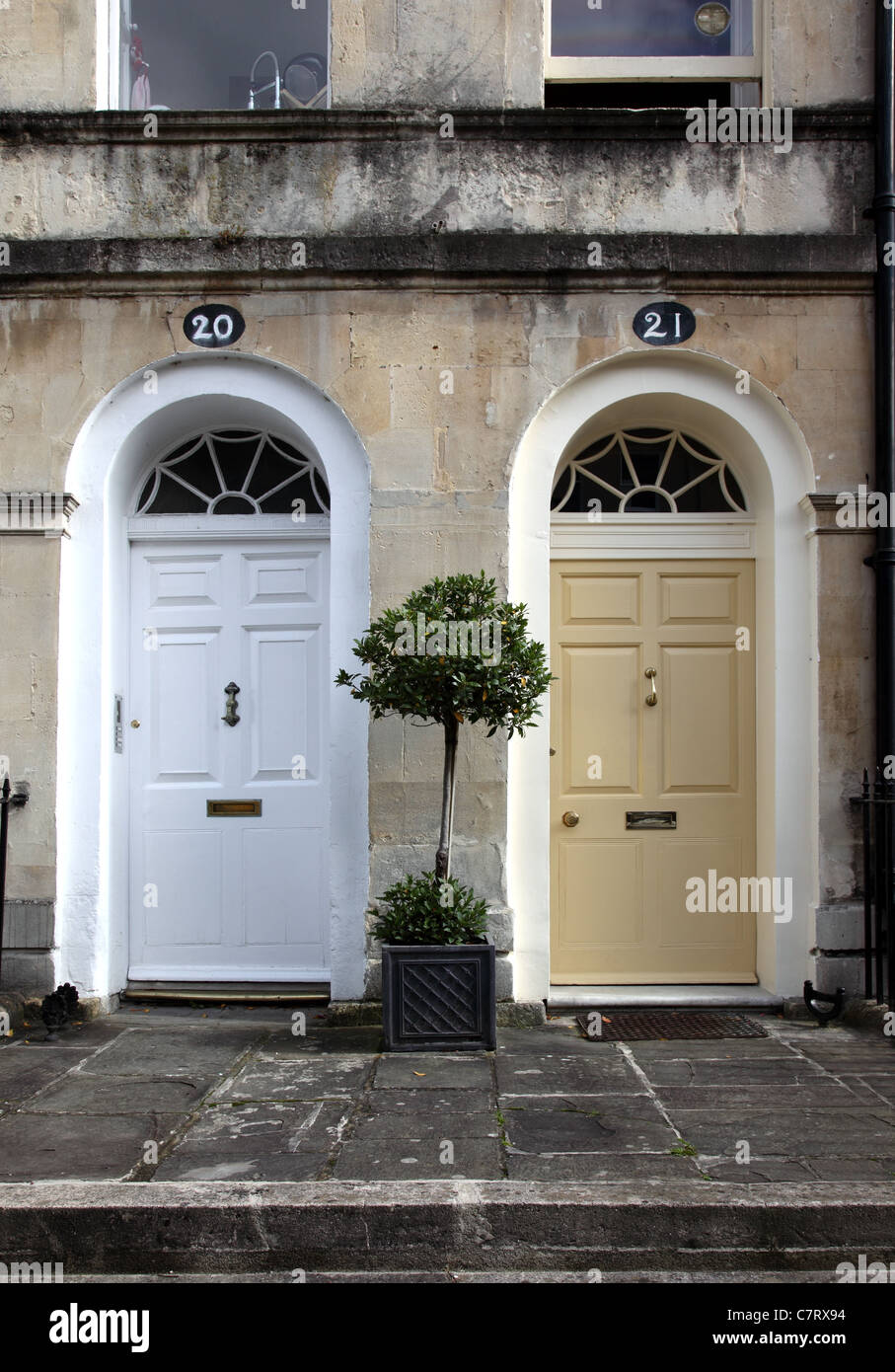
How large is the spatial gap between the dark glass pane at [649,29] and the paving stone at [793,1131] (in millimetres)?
5867

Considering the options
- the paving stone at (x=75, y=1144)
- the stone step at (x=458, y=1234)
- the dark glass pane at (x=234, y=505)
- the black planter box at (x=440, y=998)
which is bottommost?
the stone step at (x=458, y=1234)

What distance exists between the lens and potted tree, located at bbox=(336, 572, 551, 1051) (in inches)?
206

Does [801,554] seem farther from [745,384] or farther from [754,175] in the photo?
[754,175]

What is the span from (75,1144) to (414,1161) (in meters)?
1.33

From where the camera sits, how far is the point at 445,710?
532 cm

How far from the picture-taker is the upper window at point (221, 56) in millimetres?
6672

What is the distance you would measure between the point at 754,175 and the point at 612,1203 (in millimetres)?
5445

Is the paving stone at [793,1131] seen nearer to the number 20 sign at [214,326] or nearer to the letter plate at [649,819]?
the letter plate at [649,819]

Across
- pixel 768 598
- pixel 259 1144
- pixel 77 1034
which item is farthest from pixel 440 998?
pixel 768 598

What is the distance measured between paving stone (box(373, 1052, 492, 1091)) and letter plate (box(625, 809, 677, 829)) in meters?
1.74

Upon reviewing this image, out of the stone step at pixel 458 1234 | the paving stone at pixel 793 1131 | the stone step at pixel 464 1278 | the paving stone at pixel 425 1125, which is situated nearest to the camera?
the stone step at pixel 464 1278

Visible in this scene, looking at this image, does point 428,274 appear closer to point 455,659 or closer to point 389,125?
point 389,125
